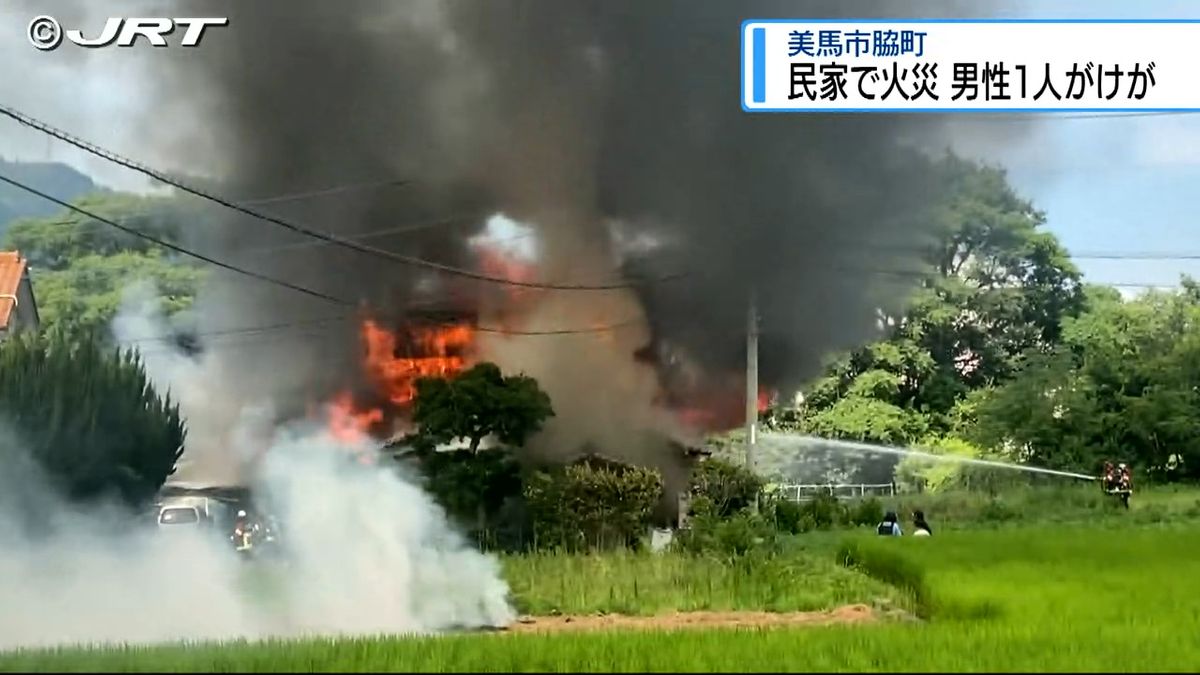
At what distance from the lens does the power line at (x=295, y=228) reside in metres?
7.45

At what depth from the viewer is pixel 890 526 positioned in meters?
8.23

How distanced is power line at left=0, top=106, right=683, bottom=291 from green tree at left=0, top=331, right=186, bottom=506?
0.99 metres

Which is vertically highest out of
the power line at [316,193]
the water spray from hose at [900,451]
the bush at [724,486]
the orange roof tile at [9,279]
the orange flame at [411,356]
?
the power line at [316,193]

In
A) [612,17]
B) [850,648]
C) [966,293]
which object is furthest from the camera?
[966,293]

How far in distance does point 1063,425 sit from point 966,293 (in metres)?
1.05

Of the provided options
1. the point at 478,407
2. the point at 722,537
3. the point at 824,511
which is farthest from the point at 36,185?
the point at 824,511

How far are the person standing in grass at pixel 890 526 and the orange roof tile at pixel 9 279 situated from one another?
203 inches

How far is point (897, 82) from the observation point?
7.52 m

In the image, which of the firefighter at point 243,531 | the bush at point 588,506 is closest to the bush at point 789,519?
the bush at point 588,506

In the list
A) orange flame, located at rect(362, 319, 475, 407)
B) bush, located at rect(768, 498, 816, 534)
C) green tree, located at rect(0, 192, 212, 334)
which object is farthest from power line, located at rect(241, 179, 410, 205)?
bush, located at rect(768, 498, 816, 534)

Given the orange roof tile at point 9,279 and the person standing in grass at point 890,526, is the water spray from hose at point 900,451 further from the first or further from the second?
the orange roof tile at point 9,279

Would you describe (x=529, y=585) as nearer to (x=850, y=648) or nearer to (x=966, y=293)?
(x=850, y=648)

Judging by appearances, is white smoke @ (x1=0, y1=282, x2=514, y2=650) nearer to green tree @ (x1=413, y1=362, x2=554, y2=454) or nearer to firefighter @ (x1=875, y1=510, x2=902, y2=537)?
green tree @ (x1=413, y1=362, x2=554, y2=454)

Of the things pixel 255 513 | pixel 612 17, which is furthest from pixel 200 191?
pixel 612 17
